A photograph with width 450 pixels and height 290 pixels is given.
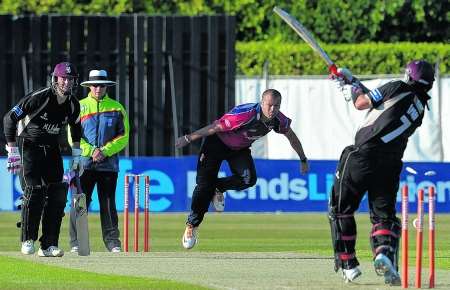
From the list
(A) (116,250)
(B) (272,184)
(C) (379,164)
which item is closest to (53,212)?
(A) (116,250)

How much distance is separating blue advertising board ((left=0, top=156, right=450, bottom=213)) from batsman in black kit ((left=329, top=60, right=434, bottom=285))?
42.2 ft

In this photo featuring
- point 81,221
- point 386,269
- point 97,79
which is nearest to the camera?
point 386,269

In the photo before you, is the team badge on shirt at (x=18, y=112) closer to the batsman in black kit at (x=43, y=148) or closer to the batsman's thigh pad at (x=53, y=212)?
the batsman in black kit at (x=43, y=148)

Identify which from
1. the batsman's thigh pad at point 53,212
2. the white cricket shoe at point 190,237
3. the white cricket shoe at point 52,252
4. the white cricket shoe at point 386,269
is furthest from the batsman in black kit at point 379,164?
the white cricket shoe at point 52,252

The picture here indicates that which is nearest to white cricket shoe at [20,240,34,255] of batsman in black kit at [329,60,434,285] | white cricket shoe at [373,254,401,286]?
batsman in black kit at [329,60,434,285]

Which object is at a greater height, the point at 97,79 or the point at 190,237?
the point at 97,79

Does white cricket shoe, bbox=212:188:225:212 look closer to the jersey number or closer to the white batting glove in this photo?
the white batting glove

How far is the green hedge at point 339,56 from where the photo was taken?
3581cm

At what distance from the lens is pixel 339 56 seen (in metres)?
36.2

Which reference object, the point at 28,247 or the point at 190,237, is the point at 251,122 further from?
the point at 28,247

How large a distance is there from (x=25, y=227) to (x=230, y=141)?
2433 mm

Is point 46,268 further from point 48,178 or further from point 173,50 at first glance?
point 173,50

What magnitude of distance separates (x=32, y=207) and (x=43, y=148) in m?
0.63

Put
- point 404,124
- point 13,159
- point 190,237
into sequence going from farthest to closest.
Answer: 1. point 190,237
2. point 13,159
3. point 404,124
